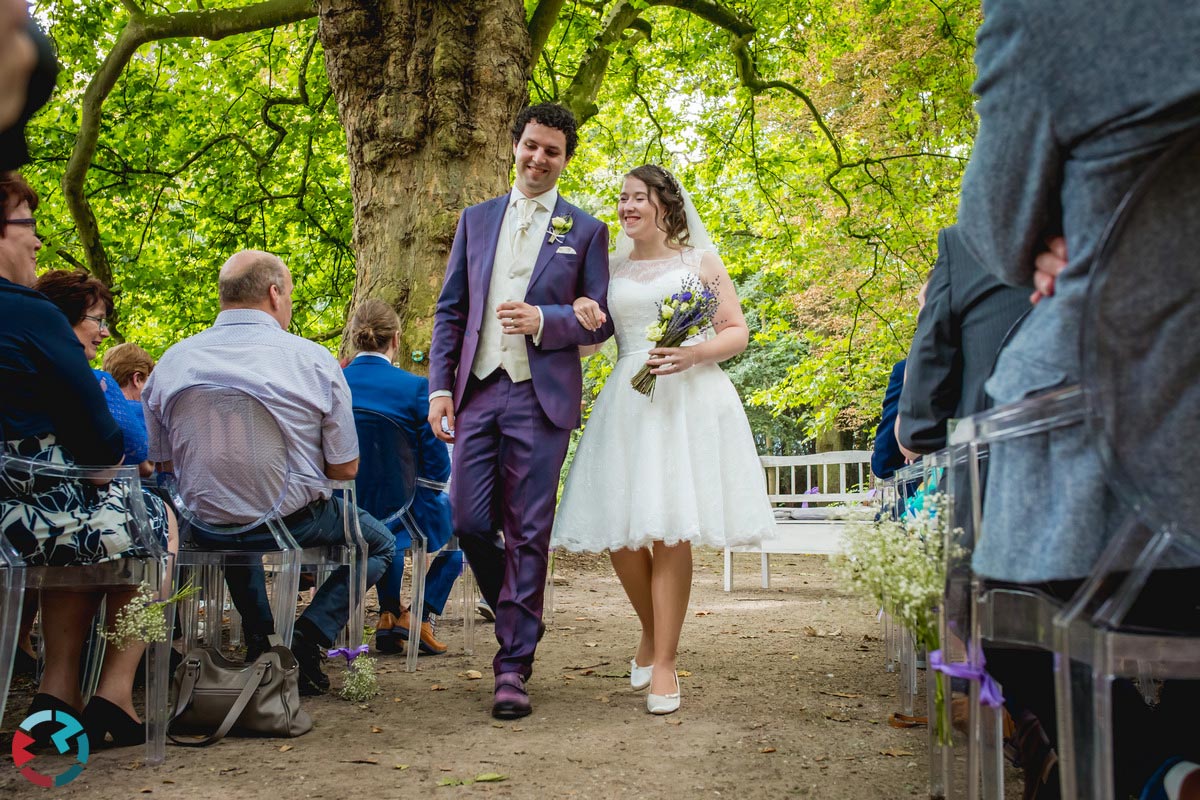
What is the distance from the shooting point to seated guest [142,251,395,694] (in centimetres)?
410

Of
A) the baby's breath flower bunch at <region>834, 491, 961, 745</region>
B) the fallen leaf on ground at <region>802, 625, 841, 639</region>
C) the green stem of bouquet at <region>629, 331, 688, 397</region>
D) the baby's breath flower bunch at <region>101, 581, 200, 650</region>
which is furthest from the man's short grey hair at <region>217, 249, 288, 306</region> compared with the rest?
the fallen leaf on ground at <region>802, 625, 841, 639</region>

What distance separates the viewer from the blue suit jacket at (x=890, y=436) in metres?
5.24

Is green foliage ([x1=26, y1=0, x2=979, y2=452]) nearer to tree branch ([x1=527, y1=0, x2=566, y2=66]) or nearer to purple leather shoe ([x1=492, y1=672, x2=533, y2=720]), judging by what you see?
tree branch ([x1=527, y1=0, x2=566, y2=66])

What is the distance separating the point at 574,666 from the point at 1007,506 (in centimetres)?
410

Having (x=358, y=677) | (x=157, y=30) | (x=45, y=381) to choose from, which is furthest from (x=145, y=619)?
(x=157, y=30)

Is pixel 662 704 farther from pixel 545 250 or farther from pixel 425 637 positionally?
pixel 425 637

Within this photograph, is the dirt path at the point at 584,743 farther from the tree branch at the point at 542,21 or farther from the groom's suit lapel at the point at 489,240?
the tree branch at the point at 542,21

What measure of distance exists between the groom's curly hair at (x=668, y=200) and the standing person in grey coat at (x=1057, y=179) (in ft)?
10.5

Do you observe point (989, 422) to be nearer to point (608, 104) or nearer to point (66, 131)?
point (66, 131)

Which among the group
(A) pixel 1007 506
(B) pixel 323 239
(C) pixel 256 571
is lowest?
(C) pixel 256 571

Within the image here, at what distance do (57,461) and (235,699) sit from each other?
3.59ft

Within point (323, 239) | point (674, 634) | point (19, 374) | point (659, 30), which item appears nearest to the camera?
point (19, 374)

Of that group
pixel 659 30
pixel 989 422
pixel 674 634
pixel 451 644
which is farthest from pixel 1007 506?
pixel 659 30

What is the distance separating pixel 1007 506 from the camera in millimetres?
1715
